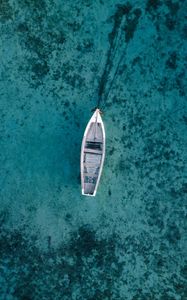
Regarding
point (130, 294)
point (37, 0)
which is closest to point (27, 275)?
point (130, 294)

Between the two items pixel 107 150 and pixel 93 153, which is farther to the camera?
pixel 107 150

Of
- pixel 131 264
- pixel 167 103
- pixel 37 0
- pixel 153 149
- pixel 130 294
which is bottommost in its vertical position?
pixel 130 294

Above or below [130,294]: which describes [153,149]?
above

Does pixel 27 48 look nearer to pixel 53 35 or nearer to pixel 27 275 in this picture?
pixel 53 35
